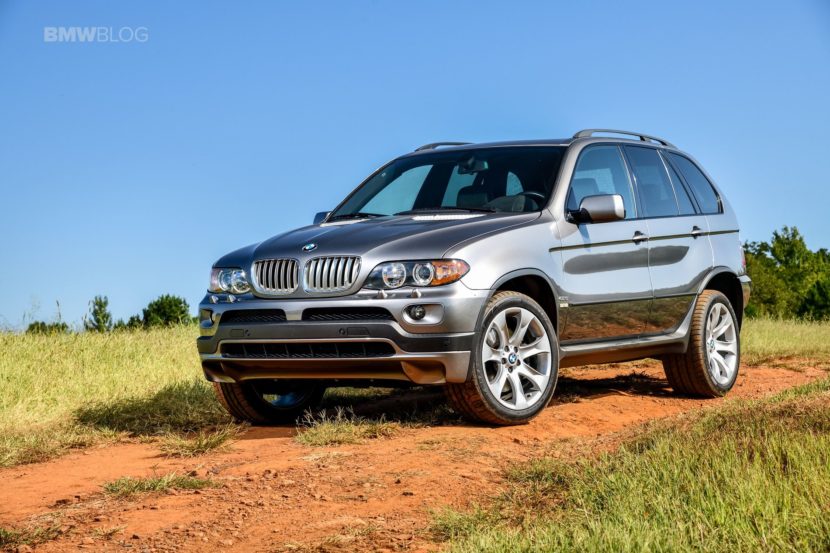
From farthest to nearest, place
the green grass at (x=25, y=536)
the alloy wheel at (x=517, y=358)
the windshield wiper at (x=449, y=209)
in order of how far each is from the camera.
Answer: the windshield wiper at (x=449, y=209), the alloy wheel at (x=517, y=358), the green grass at (x=25, y=536)

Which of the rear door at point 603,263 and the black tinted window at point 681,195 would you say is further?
the black tinted window at point 681,195

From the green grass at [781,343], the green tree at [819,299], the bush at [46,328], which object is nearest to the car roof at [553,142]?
the green grass at [781,343]

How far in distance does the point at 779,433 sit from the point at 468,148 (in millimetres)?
3905

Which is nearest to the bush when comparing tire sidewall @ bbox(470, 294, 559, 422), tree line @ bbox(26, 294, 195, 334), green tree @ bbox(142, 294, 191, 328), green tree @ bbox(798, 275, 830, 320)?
tree line @ bbox(26, 294, 195, 334)

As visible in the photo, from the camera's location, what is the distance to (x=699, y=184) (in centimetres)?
956

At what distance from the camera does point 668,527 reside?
3.97 metres

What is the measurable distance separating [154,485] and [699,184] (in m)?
5.92

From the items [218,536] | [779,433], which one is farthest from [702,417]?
[218,536]

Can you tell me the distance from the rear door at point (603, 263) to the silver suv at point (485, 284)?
0.02 meters

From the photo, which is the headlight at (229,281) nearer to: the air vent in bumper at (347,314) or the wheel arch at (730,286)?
the air vent in bumper at (347,314)

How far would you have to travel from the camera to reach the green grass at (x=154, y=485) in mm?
5582

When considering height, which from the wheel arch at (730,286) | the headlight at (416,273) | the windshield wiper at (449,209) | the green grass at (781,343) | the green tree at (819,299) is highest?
the windshield wiper at (449,209)

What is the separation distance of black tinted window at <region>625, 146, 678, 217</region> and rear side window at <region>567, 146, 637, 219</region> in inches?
7.5

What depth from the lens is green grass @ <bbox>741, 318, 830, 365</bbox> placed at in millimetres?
12859
